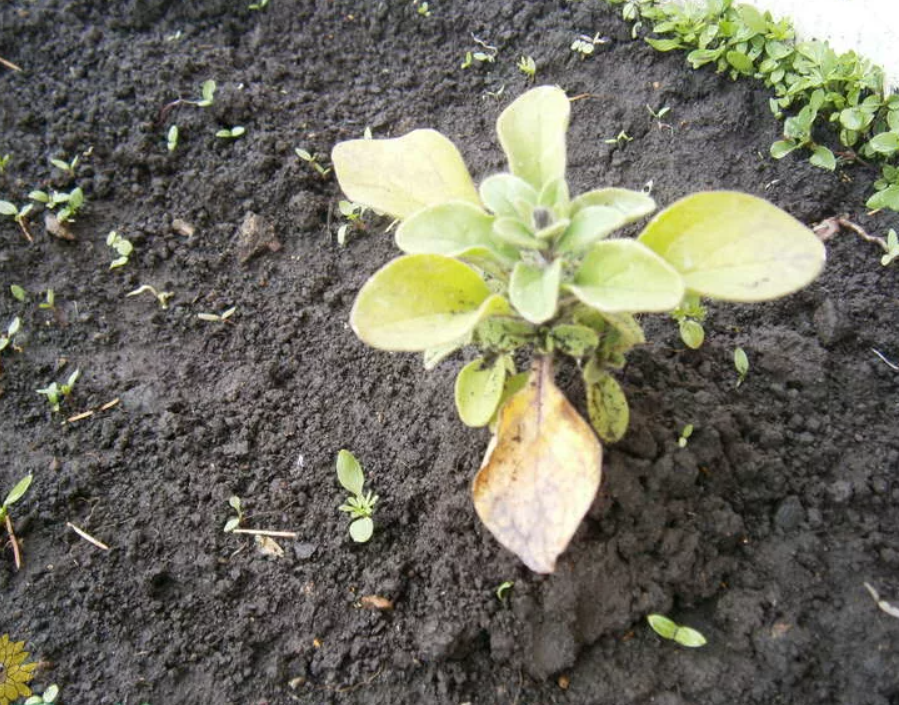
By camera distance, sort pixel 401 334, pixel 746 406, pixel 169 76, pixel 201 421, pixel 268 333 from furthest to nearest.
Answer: pixel 169 76, pixel 268 333, pixel 201 421, pixel 746 406, pixel 401 334

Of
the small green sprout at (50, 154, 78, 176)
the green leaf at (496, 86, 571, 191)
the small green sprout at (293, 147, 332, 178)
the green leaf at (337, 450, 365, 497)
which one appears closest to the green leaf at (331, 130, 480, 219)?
the green leaf at (496, 86, 571, 191)

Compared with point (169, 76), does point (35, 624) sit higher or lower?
lower

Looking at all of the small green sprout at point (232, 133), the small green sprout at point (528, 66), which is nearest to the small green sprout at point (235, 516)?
the small green sprout at point (232, 133)

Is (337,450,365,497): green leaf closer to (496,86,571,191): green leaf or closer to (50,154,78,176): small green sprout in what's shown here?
(496,86,571,191): green leaf

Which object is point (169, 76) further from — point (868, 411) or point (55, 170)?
point (868, 411)

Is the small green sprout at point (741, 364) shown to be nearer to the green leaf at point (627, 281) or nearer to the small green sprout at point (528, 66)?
the green leaf at point (627, 281)

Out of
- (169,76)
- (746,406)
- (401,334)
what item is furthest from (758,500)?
(169,76)

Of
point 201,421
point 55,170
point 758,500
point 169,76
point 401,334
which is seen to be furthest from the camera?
point 169,76
